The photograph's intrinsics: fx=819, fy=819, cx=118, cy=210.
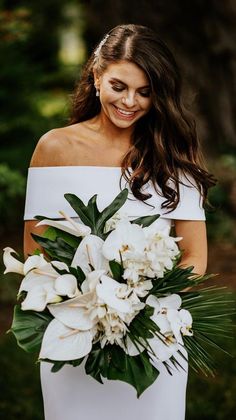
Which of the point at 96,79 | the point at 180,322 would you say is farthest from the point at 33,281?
the point at 96,79

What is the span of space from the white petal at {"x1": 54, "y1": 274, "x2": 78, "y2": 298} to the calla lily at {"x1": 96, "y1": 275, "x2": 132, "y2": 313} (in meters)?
0.09

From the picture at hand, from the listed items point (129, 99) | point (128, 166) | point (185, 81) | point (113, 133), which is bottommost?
point (128, 166)

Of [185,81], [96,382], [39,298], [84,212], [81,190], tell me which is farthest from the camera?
[185,81]

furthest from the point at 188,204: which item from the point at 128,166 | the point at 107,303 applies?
the point at 107,303

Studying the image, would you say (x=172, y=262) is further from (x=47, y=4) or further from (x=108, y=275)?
(x=47, y=4)

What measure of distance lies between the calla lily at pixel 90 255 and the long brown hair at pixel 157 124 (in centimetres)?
66

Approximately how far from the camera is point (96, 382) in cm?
324

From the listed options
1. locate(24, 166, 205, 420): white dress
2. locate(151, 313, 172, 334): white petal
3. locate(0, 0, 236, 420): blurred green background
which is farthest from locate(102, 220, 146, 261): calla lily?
locate(0, 0, 236, 420): blurred green background

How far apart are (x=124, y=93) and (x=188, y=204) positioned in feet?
1.86

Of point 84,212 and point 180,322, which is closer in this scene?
point 180,322

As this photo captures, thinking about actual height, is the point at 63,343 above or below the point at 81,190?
below

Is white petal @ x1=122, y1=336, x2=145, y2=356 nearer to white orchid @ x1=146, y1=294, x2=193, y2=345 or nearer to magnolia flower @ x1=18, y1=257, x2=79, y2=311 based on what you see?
white orchid @ x1=146, y1=294, x2=193, y2=345

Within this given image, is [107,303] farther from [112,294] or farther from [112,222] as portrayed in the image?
[112,222]

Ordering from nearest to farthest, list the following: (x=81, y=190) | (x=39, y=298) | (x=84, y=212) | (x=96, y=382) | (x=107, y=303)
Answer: (x=107, y=303) < (x=39, y=298) < (x=84, y=212) < (x=96, y=382) < (x=81, y=190)
